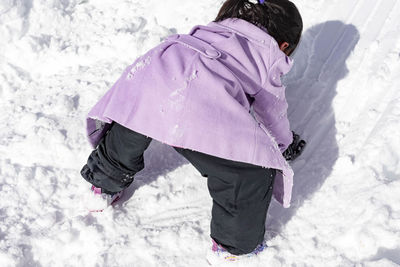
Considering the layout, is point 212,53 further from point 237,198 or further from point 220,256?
point 220,256

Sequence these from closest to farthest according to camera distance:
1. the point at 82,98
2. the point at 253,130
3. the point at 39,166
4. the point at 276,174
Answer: the point at 253,130
the point at 276,174
the point at 39,166
the point at 82,98

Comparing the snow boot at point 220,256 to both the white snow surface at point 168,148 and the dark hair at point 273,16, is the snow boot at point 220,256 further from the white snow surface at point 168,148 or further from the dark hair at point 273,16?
the dark hair at point 273,16

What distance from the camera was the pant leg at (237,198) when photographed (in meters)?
1.38

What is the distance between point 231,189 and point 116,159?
1.42 feet

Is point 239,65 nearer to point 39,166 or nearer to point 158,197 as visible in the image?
point 158,197

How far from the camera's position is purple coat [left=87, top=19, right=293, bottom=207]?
1.30 m

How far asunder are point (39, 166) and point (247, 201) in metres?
0.88

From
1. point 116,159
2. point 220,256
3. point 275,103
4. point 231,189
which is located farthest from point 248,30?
point 220,256

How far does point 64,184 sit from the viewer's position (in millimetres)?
1756

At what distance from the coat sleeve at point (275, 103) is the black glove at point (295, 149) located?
0.20 meters

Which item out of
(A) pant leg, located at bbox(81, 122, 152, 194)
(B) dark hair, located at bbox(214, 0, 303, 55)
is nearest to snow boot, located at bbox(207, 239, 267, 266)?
(A) pant leg, located at bbox(81, 122, 152, 194)

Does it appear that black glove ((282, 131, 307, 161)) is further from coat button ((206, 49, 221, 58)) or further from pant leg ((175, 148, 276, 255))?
coat button ((206, 49, 221, 58))

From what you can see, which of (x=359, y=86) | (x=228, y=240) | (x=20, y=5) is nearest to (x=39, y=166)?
(x=228, y=240)

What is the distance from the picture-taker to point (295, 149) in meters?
1.89
